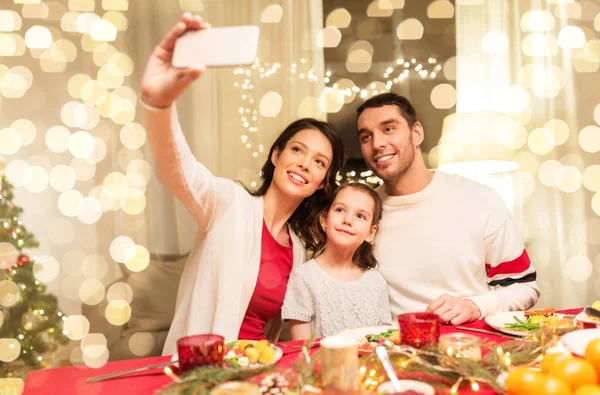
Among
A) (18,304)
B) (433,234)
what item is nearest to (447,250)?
(433,234)

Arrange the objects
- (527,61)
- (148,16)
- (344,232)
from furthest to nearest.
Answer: (527,61)
(148,16)
(344,232)

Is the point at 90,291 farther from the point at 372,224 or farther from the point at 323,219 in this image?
the point at 372,224

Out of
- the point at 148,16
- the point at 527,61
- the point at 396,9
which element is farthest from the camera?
the point at 396,9

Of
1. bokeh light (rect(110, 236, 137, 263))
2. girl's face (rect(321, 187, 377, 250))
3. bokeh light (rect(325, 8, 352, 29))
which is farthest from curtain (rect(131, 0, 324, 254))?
girl's face (rect(321, 187, 377, 250))

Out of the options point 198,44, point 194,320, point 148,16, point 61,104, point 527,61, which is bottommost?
point 194,320

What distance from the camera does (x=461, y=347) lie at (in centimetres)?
91

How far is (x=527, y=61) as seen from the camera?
311 centimetres

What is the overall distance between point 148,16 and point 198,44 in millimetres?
2286

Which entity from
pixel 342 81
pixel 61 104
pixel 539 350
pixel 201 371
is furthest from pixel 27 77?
pixel 539 350

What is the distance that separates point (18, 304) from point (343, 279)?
5.65 ft

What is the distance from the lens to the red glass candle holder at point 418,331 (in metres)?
0.95

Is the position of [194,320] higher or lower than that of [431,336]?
lower

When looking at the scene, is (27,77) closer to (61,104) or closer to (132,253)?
(61,104)

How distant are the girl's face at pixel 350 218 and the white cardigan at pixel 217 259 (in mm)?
261
